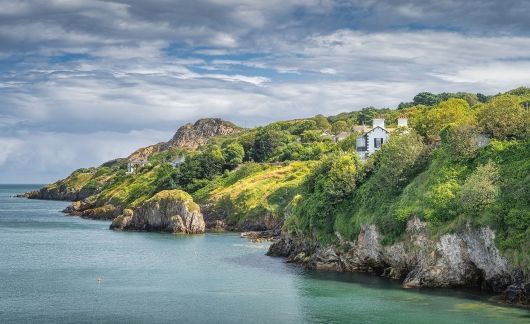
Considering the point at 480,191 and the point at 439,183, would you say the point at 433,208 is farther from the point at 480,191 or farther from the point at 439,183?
the point at 480,191

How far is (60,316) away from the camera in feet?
199

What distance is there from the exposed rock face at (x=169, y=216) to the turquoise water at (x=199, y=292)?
25.8 m

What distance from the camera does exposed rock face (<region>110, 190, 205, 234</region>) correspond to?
452ft

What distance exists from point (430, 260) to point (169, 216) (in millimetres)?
79883

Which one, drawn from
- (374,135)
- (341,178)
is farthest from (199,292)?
(374,135)

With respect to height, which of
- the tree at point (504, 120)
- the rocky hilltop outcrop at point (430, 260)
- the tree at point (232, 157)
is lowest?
the rocky hilltop outcrop at point (430, 260)

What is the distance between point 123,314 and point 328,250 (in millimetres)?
34676

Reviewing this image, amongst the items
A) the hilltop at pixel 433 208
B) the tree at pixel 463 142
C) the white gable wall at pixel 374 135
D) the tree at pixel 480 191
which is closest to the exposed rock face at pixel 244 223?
the white gable wall at pixel 374 135

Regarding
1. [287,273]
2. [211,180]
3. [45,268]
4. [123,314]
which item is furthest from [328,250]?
[211,180]

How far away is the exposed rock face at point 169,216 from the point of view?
452 feet

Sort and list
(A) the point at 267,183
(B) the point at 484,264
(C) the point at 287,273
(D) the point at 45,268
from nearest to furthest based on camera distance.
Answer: (B) the point at 484,264 < (C) the point at 287,273 < (D) the point at 45,268 < (A) the point at 267,183

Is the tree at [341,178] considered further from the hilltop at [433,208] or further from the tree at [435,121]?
the tree at [435,121]

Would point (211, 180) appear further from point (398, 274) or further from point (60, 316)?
point (60, 316)

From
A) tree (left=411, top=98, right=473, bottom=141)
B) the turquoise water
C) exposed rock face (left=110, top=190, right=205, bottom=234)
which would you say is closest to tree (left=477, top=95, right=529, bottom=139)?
tree (left=411, top=98, right=473, bottom=141)
